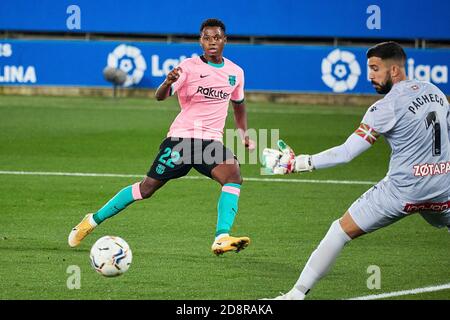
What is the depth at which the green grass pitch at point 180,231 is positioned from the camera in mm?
8570

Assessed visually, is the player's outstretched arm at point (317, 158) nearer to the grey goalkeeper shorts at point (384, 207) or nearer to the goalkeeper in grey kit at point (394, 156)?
the goalkeeper in grey kit at point (394, 156)

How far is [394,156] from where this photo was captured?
7.56 m

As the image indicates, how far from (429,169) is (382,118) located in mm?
546

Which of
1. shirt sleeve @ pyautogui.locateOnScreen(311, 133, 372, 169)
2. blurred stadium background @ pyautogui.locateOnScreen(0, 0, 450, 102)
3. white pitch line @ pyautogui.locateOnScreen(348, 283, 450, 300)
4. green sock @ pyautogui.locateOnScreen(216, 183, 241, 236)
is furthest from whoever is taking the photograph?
blurred stadium background @ pyautogui.locateOnScreen(0, 0, 450, 102)

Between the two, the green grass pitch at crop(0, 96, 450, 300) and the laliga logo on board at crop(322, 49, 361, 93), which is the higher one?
the laliga logo on board at crop(322, 49, 361, 93)

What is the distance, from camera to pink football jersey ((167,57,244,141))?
9922mm

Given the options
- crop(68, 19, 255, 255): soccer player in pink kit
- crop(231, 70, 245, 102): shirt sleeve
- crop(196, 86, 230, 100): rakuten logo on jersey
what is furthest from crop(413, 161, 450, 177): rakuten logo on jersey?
crop(231, 70, 245, 102): shirt sleeve

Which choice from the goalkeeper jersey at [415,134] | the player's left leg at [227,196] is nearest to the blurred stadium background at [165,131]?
the player's left leg at [227,196]

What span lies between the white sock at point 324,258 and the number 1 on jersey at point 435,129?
3.05 ft

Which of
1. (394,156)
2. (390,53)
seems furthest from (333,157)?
(390,53)

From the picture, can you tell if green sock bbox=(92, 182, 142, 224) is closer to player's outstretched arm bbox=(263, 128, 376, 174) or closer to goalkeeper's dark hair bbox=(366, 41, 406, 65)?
player's outstretched arm bbox=(263, 128, 376, 174)

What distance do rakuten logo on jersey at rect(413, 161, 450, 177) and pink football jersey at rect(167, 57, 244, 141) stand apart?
295 centimetres

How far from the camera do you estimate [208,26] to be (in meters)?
10.0

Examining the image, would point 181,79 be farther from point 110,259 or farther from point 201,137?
point 110,259
